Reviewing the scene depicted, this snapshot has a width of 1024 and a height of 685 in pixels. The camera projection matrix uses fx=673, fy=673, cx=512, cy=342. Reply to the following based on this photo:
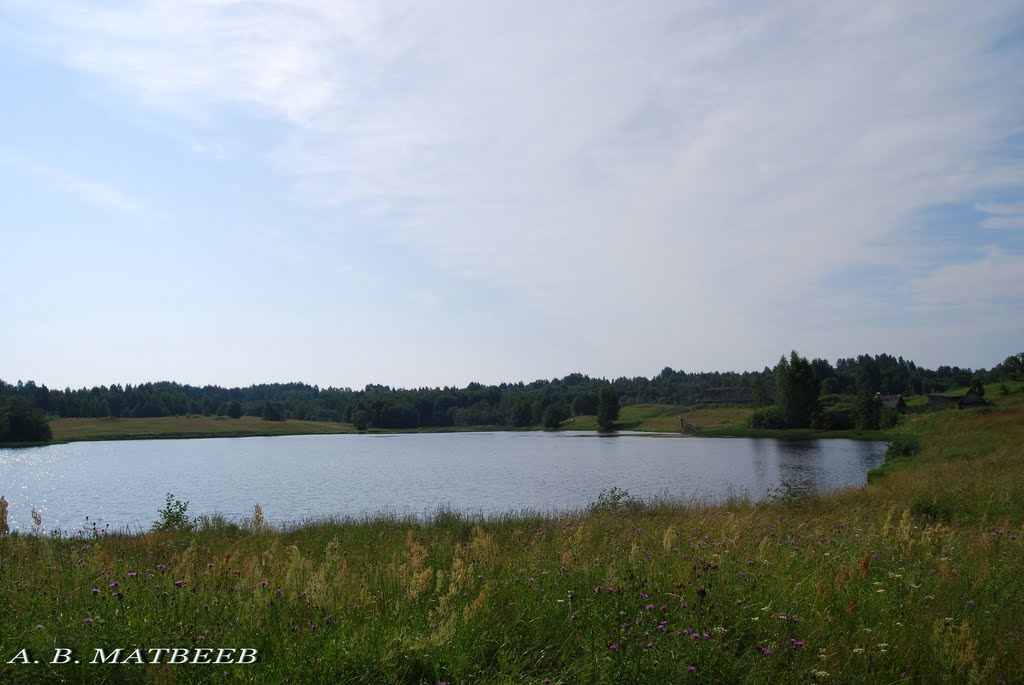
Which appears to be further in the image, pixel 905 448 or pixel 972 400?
pixel 972 400

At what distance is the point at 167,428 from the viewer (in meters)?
125

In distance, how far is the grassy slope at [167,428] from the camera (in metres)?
114

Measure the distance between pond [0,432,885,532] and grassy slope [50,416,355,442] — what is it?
46.7m

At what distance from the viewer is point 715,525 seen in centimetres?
1154

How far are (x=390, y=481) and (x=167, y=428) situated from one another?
324ft

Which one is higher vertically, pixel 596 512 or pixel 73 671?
pixel 73 671

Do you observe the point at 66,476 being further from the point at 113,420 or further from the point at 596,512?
the point at 113,420

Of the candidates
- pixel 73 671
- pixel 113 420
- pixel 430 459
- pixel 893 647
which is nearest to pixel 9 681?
pixel 73 671

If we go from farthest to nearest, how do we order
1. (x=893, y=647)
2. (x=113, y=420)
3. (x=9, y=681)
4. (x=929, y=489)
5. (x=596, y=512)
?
(x=113, y=420) < (x=596, y=512) < (x=929, y=489) < (x=893, y=647) < (x=9, y=681)

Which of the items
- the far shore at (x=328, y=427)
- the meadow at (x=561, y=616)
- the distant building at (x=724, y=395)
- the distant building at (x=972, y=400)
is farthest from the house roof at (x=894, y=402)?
the meadow at (x=561, y=616)

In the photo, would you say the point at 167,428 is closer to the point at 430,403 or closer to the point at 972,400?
the point at 430,403

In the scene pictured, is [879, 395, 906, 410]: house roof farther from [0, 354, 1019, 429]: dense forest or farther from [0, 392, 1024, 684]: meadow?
[0, 392, 1024, 684]: meadow

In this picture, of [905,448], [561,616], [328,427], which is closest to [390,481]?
[905,448]

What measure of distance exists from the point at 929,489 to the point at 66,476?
52.9 metres
